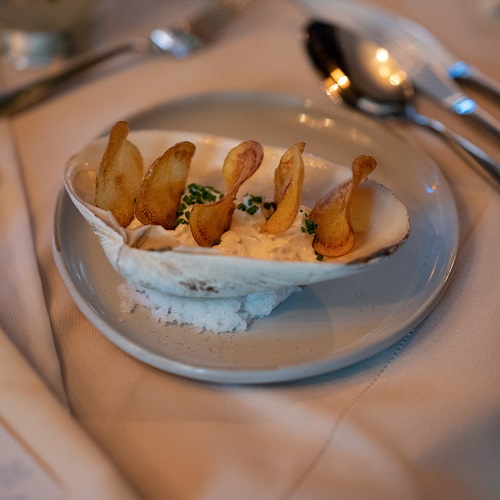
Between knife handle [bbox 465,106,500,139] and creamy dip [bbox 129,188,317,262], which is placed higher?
knife handle [bbox 465,106,500,139]

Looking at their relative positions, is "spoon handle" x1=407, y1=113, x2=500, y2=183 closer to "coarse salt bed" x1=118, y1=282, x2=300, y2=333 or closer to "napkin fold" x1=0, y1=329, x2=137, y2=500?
"coarse salt bed" x1=118, y1=282, x2=300, y2=333

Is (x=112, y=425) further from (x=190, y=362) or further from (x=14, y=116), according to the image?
(x=14, y=116)

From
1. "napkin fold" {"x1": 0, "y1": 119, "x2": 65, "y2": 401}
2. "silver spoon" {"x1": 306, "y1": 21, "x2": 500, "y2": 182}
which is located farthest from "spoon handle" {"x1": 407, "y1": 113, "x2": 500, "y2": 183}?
"napkin fold" {"x1": 0, "y1": 119, "x2": 65, "y2": 401}

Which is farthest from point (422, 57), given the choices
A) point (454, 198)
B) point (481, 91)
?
point (454, 198)

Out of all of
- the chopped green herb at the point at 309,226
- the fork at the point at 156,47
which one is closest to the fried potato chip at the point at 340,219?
the chopped green herb at the point at 309,226

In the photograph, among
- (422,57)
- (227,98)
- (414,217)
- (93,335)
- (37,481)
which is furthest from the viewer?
(422,57)
